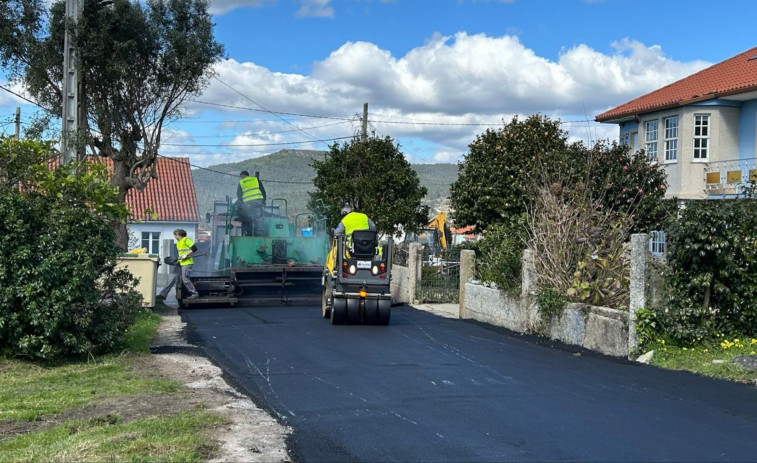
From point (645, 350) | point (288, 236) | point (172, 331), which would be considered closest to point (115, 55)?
point (288, 236)

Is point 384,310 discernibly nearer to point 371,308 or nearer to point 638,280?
point 371,308

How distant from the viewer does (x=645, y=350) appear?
11.5 meters

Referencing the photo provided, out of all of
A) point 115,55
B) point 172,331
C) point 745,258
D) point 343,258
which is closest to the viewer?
point 745,258

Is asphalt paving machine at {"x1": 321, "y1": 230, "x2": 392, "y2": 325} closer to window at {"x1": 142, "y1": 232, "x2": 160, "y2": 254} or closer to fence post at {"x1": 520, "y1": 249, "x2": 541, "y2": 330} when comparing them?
fence post at {"x1": 520, "y1": 249, "x2": 541, "y2": 330}

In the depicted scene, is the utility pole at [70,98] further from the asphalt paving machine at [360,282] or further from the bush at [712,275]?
the bush at [712,275]

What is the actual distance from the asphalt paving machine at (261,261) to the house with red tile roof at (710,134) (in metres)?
10.5

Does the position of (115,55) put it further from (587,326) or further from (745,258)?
(745,258)

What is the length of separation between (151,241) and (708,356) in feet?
121

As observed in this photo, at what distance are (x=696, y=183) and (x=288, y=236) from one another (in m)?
12.8

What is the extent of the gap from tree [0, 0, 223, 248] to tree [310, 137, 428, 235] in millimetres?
5883

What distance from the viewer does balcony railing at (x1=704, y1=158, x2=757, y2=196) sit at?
23431 millimetres

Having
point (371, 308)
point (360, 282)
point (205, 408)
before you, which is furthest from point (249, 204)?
point (205, 408)

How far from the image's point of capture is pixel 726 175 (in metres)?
24.3

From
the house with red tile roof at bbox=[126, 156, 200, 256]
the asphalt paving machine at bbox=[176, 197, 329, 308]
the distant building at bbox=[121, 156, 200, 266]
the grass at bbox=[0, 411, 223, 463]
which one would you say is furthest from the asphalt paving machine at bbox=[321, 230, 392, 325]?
the house with red tile roof at bbox=[126, 156, 200, 256]
